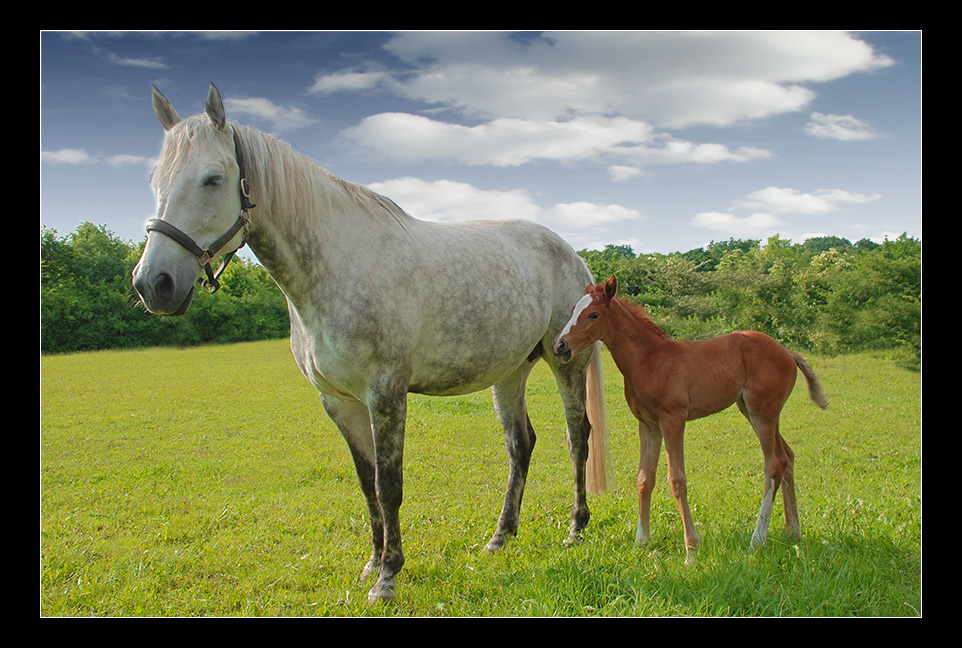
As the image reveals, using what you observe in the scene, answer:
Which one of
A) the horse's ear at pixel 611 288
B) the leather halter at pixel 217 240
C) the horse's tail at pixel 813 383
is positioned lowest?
the horse's tail at pixel 813 383

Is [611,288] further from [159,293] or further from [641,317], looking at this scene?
[159,293]

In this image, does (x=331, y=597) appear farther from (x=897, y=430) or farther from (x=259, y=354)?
(x=259, y=354)

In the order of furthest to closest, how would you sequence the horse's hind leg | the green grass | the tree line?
the tree line
the horse's hind leg
the green grass

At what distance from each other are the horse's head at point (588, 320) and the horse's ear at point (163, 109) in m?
2.58

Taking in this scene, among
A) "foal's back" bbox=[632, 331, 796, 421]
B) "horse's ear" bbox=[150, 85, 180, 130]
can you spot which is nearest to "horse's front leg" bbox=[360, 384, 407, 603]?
"foal's back" bbox=[632, 331, 796, 421]

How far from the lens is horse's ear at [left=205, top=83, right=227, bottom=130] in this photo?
2816 millimetres

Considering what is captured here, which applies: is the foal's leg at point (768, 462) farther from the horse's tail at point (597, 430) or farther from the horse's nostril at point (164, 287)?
the horse's nostril at point (164, 287)

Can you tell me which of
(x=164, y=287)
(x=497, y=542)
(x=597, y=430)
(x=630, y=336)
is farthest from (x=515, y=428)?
(x=164, y=287)

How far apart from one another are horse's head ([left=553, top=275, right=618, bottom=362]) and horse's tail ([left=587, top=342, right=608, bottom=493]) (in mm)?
1291

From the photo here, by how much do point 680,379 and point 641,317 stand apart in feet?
1.59

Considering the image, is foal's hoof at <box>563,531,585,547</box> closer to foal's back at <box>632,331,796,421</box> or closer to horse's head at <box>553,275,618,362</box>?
foal's back at <box>632,331,796,421</box>

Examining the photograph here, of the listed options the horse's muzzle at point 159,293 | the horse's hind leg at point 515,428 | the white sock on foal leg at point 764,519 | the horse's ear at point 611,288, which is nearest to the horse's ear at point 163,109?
the horse's muzzle at point 159,293

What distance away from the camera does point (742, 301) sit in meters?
16.1

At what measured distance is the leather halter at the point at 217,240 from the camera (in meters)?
2.70
